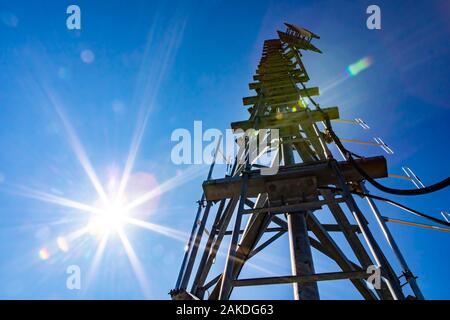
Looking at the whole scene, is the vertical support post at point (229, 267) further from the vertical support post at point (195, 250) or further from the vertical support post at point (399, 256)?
the vertical support post at point (399, 256)

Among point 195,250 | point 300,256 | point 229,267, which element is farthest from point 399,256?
point 195,250

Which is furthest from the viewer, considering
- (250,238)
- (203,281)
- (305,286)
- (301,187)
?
(250,238)

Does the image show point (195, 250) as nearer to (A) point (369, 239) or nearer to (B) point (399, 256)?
(A) point (369, 239)

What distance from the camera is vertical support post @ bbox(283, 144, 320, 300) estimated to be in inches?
162

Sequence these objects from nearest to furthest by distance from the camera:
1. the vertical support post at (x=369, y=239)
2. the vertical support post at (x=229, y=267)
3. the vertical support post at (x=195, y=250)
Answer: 1. the vertical support post at (x=369, y=239)
2. the vertical support post at (x=229, y=267)
3. the vertical support post at (x=195, y=250)

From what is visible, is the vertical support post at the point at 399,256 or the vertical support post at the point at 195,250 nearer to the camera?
the vertical support post at the point at 399,256

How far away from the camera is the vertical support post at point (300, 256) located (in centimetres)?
411

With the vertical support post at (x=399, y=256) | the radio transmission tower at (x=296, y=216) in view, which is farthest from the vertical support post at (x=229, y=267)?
the vertical support post at (x=399, y=256)

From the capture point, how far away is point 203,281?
577cm

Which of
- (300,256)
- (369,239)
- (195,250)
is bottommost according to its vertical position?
(369,239)

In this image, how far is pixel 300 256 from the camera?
466 centimetres
